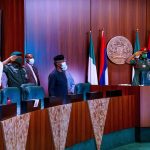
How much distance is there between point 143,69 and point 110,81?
267cm

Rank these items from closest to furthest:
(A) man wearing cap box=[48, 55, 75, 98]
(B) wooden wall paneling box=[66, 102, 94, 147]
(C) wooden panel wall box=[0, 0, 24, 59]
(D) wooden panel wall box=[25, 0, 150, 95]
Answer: (B) wooden wall paneling box=[66, 102, 94, 147], (A) man wearing cap box=[48, 55, 75, 98], (C) wooden panel wall box=[0, 0, 24, 59], (D) wooden panel wall box=[25, 0, 150, 95]

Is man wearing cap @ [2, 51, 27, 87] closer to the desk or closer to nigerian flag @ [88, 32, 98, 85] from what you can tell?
the desk

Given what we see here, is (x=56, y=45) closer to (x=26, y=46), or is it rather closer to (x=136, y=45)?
(x=26, y=46)

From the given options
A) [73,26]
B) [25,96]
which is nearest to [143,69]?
[73,26]

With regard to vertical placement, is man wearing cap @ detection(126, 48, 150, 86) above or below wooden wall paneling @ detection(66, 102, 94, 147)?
above

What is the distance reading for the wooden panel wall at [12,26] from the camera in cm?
764

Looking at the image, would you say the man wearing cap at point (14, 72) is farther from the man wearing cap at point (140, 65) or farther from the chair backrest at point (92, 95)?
the man wearing cap at point (140, 65)

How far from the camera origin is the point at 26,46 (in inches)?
301

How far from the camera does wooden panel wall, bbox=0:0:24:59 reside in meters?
7.64

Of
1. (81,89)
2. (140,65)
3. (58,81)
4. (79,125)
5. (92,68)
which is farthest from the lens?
(92,68)

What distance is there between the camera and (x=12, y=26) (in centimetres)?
773

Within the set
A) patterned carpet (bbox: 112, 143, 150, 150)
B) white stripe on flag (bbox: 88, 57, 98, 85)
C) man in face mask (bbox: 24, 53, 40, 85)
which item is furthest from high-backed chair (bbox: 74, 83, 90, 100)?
white stripe on flag (bbox: 88, 57, 98, 85)

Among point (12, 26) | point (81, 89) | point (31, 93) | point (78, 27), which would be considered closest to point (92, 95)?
point (81, 89)

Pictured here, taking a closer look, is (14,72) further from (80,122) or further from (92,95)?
(80,122)
